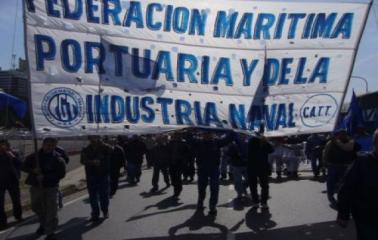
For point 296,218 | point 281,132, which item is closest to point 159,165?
point 296,218

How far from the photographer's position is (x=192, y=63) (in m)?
8.91

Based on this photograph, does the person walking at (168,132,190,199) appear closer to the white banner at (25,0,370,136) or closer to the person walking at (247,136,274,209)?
the person walking at (247,136,274,209)

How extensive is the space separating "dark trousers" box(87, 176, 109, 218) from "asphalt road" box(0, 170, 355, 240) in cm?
33

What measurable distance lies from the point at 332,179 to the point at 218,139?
2372mm

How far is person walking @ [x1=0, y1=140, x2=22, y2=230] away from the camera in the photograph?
34.2 ft

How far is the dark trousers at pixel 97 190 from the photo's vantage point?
10.2 metres

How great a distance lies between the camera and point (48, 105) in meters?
8.09

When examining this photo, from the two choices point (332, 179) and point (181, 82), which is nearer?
point (181, 82)

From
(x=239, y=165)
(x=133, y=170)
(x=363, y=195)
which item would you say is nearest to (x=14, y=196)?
(x=239, y=165)

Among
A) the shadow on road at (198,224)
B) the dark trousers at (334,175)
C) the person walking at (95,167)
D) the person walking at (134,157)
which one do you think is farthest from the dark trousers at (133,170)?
the dark trousers at (334,175)

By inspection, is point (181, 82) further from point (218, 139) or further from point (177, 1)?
point (218, 139)

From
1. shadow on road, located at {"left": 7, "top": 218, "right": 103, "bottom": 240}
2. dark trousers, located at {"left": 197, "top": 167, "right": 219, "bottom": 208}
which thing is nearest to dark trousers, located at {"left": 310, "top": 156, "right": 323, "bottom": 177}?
dark trousers, located at {"left": 197, "top": 167, "right": 219, "bottom": 208}

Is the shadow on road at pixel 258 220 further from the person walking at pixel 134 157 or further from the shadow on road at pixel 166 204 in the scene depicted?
the person walking at pixel 134 157

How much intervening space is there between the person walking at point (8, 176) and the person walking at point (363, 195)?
6.96 meters
